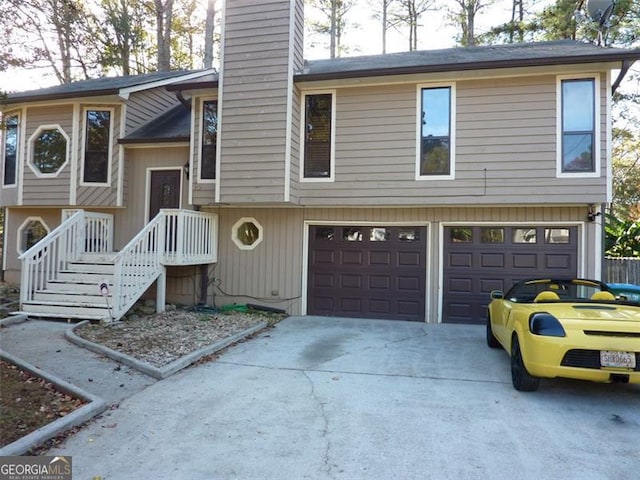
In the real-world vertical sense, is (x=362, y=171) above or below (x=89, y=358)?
above

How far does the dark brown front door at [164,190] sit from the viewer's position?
10.2m

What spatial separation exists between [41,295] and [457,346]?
764 centimetres

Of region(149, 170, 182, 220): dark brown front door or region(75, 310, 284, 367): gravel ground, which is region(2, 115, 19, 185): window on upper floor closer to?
region(149, 170, 182, 220): dark brown front door

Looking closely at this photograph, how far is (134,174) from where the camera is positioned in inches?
410

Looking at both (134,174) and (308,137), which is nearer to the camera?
(308,137)

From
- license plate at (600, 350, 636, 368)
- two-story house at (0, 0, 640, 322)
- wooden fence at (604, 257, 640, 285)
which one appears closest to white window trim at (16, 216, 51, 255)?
two-story house at (0, 0, 640, 322)

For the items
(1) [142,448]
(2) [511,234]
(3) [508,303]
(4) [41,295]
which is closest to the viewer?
(1) [142,448]

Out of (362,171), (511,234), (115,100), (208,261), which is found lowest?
(208,261)

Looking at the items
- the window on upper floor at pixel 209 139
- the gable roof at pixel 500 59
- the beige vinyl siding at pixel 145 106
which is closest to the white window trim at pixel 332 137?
the gable roof at pixel 500 59

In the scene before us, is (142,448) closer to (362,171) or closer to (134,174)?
(362,171)

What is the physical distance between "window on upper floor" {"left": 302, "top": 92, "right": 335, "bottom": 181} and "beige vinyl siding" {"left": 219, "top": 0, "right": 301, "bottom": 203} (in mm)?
702

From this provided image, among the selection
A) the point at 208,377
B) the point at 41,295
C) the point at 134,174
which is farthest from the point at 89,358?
the point at 134,174

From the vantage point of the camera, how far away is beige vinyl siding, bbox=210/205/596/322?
8484 millimetres

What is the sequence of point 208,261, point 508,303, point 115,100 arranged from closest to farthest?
1. point 508,303
2. point 208,261
3. point 115,100
